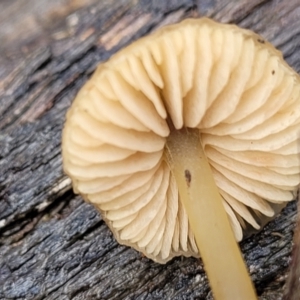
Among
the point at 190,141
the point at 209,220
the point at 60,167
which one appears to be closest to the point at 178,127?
the point at 190,141

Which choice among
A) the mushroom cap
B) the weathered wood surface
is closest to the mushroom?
the mushroom cap

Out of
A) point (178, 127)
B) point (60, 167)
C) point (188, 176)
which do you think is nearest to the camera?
point (178, 127)

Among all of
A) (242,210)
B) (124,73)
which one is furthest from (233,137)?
(124,73)

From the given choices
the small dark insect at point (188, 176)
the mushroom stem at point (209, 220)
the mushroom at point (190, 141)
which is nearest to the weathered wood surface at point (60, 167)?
the mushroom at point (190, 141)

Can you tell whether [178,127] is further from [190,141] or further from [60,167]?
[60,167]

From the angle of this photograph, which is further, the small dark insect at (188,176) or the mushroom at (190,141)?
the small dark insect at (188,176)

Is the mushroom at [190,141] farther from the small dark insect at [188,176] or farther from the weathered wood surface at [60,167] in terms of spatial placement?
the weathered wood surface at [60,167]
